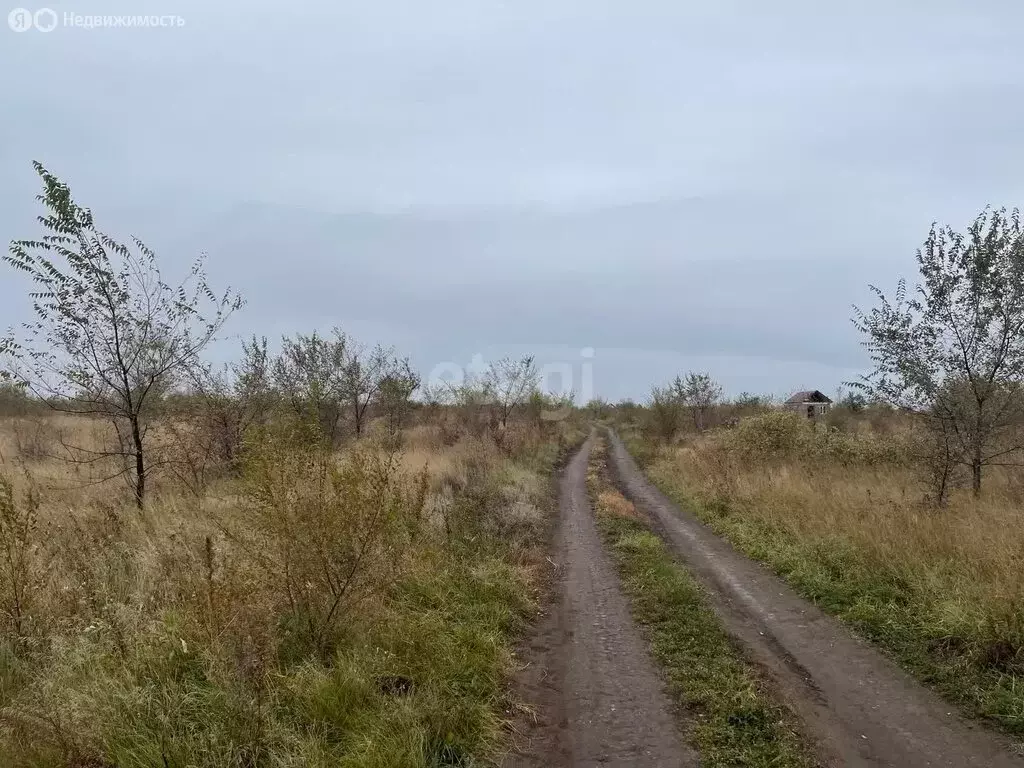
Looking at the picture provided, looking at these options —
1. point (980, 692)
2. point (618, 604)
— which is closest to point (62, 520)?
point (618, 604)

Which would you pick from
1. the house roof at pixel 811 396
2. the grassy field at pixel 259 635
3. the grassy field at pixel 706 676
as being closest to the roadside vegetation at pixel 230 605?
the grassy field at pixel 259 635

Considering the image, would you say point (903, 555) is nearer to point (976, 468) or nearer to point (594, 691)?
point (976, 468)

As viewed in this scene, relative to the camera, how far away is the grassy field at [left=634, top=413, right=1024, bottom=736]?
4.68 meters

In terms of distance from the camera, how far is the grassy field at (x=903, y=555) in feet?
15.3

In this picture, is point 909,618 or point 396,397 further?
point 396,397

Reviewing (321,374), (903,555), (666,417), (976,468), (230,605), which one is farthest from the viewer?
(666,417)

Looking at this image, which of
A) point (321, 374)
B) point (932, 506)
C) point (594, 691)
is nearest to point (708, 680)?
point (594, 691)

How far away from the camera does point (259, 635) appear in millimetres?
3910

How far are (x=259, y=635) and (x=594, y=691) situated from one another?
101 inches

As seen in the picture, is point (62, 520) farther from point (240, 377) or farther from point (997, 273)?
point (997, 273)

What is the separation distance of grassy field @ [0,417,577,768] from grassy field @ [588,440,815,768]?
4.52ft

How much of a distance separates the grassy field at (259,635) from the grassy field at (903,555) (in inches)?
142

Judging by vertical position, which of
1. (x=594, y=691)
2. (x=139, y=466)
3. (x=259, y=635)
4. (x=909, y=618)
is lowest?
(x=594, y=691)

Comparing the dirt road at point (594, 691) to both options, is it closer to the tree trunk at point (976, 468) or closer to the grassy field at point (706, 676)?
the grassy field at point (706, 676)
